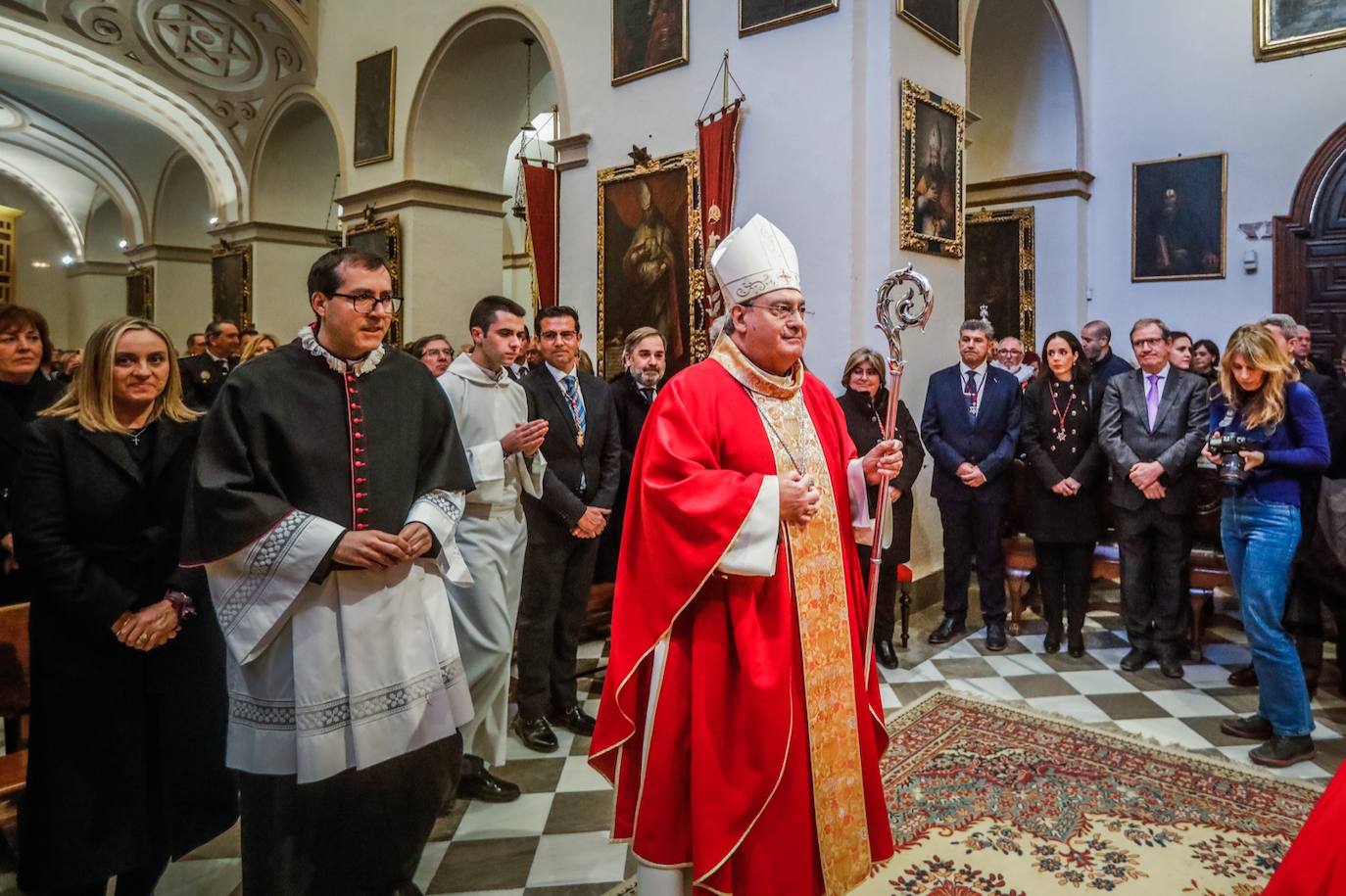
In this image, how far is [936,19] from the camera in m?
6.57

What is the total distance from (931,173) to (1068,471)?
8.52ft

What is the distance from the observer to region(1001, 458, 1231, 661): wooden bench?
203 inches

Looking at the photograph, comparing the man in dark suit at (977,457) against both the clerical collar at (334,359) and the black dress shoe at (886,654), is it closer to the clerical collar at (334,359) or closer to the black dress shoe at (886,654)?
the black dress shoe at (886,654)

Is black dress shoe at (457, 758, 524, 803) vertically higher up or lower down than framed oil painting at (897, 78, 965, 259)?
lower down

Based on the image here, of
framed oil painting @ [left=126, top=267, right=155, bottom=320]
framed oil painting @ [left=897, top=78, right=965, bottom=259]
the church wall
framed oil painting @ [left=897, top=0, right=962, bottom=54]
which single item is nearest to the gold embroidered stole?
framed oil painting @ [left=897, top=78, right=965, bottom=259]

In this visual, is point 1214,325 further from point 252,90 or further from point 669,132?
point 252,90

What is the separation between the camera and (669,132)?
287 inches

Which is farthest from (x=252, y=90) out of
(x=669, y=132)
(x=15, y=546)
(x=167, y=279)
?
(x=15, y=546)

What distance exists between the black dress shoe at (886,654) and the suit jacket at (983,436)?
1.08 m

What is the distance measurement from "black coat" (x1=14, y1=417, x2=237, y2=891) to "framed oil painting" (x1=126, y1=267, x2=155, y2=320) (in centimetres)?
1491

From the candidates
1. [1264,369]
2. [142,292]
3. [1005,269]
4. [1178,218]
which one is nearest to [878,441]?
[1264,369]

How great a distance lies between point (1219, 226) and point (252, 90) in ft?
39.7

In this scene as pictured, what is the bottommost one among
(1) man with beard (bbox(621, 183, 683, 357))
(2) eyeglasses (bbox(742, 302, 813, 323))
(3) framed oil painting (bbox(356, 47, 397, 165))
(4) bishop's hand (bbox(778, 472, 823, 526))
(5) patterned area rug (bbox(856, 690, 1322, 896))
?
(5) patterned area rug (bbox(856, 690, 1322, 896))

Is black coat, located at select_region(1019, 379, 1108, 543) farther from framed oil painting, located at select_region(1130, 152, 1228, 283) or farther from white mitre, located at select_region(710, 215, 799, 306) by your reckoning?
framed oil painting, located at select_region(1130, 152, 1228, 283)
